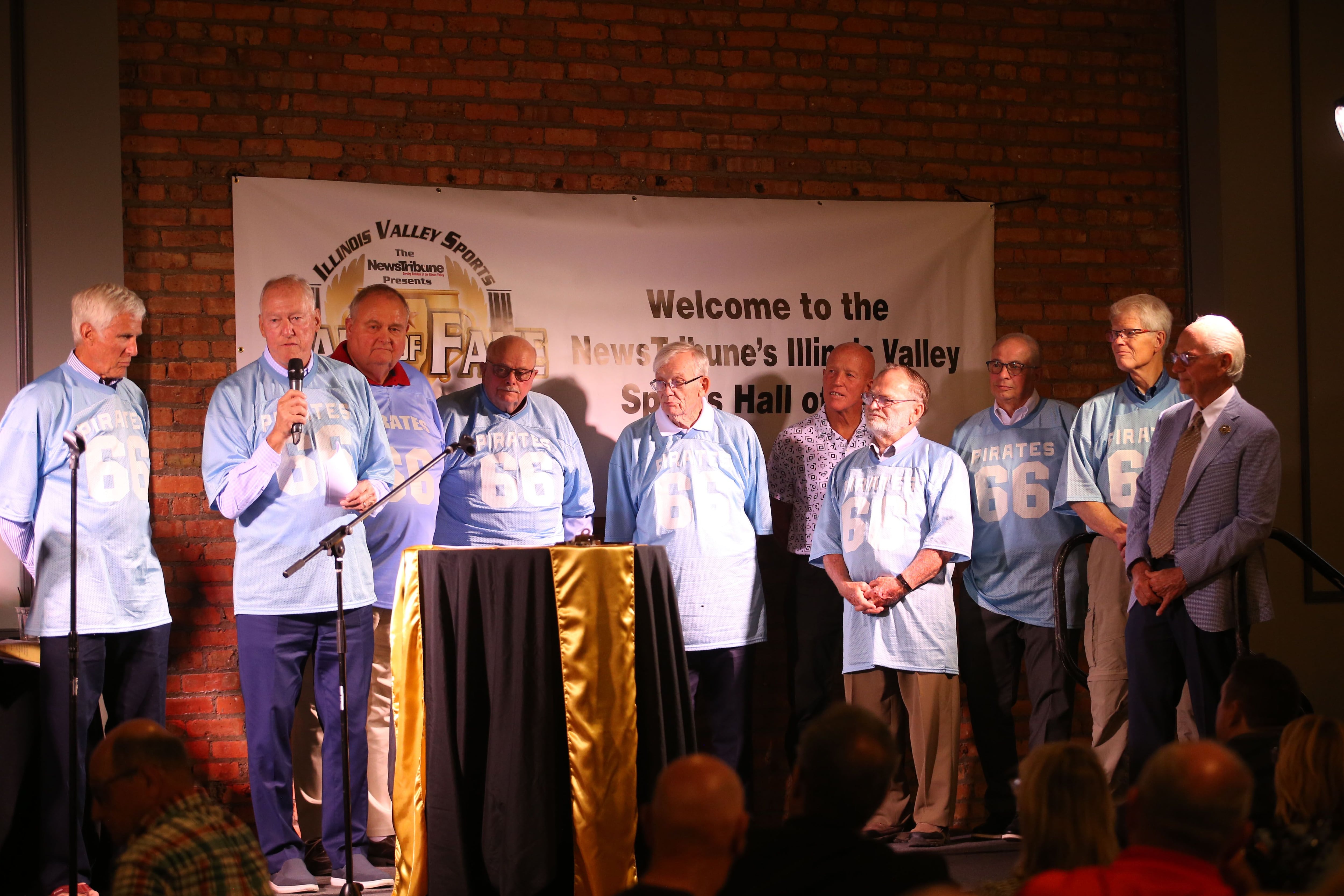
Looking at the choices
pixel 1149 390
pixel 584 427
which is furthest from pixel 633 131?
pixel 1149 390

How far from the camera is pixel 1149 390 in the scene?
475 centimetres

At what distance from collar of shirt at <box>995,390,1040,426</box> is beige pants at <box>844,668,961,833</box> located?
3.65 feet

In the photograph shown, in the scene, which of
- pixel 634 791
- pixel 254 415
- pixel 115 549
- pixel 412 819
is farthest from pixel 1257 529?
pixel 115 549

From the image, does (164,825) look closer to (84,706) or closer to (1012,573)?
(84,706)

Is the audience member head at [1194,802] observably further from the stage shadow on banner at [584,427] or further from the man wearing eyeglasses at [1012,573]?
the stage shadow on banner at [584,427]

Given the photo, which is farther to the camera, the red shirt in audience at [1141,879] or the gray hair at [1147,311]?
the gray hair at [1147,311]

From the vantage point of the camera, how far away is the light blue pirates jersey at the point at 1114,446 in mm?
4707

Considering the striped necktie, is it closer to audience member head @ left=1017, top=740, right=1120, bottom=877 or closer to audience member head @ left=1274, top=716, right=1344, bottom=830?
audience member head @ left=1274, top=716, right=1344, bottom=830

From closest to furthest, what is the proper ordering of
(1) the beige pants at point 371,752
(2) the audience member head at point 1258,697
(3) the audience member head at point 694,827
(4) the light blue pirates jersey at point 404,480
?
1. (3) the audience member head at point 694,827
2. (2) the audience member head at point 1258,697
3. (1) the beige pants at point 371,752
4. (4) the light blue pirates jersey at point 404,480

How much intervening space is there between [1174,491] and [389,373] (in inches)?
115

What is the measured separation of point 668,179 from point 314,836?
313 centimetres

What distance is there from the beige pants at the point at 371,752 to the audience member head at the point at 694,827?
9.02 ft

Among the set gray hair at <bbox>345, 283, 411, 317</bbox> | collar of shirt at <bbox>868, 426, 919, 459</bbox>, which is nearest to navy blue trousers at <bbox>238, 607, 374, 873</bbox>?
gray hair at <bbox>345, 283, 411, 317</bbox>

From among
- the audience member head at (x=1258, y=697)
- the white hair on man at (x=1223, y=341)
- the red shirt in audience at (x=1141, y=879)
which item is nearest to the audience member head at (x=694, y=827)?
the red shirt in audience at (x=1141, y=879)
